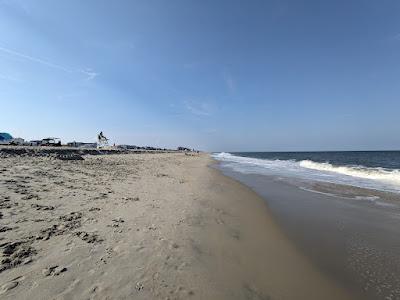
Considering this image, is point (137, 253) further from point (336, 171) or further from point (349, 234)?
point (336, 171)

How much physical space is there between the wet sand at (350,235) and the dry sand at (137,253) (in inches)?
18.6

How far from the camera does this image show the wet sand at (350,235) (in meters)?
4.47

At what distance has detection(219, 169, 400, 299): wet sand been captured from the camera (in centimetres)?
447

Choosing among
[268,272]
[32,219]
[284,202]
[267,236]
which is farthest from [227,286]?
[284,202]

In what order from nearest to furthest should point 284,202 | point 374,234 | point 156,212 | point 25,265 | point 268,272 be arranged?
point 25,265
point 268,272
point 374,234
point 156,212
point 284,202

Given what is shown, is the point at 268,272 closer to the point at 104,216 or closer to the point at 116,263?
the point at 116,263

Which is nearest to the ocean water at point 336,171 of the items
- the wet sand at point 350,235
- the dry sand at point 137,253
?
the wet sand at point 350,235

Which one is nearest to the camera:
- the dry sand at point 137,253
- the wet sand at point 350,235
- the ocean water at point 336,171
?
the dry sand at point 137,253

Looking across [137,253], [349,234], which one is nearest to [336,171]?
[349,234]

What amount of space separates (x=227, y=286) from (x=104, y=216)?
410 cm

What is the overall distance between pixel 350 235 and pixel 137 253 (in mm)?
6022

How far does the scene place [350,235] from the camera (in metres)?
6.66

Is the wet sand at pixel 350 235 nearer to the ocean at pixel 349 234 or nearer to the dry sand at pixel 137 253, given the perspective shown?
the ocean at pixel 349 234

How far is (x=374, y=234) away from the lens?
267 inches
